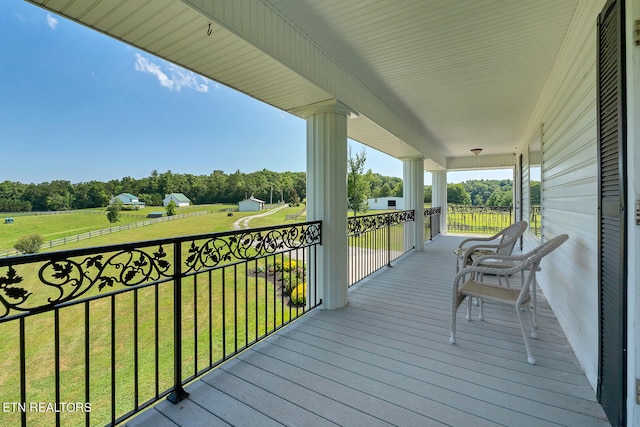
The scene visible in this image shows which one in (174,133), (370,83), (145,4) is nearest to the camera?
A: (145,4)

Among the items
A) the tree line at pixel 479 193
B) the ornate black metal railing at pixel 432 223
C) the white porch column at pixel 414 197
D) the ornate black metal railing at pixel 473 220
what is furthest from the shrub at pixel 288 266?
the tree line at pixel 479 193

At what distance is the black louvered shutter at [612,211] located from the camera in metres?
1.28

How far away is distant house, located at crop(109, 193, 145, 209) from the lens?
155 inches

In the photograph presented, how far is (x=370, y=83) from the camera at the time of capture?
11.2ft

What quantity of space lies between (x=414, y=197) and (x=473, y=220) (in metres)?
6.54

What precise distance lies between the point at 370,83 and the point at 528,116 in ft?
10.8

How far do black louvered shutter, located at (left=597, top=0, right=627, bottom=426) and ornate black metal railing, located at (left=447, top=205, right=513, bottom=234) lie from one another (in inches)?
416

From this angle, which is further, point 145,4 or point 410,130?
point 410,130

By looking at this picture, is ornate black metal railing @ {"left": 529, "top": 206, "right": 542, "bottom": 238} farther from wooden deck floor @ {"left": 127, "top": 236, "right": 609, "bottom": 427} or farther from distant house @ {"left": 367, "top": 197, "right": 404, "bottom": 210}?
distant house @ {"left": 367, "top": 197, "right": 404, "bottom": 210}

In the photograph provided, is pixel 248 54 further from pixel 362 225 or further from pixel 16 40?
pixel 16 40

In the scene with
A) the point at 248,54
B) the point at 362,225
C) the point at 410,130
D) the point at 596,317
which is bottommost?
the point at 596,317

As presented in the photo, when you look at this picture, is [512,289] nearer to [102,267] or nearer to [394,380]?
[394,380]

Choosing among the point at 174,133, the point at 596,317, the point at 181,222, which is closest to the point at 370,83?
the point at 596,317

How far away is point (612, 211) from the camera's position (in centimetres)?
138
